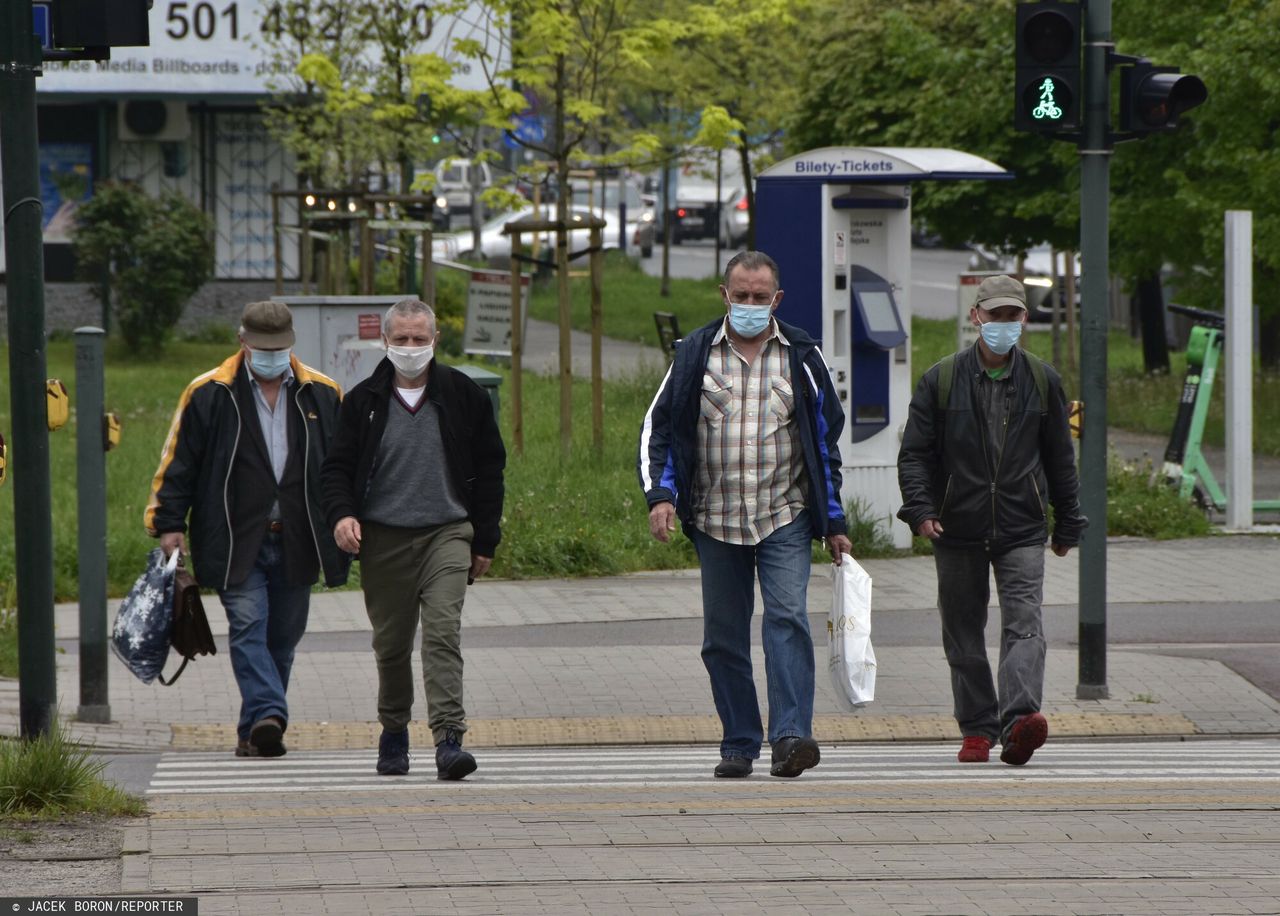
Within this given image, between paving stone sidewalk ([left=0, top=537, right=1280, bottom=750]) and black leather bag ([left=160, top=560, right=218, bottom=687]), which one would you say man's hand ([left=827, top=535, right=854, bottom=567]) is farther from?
black leather bag ([left=160, top=560, right=218, bottom=687])

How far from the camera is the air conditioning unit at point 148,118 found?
27094 mm

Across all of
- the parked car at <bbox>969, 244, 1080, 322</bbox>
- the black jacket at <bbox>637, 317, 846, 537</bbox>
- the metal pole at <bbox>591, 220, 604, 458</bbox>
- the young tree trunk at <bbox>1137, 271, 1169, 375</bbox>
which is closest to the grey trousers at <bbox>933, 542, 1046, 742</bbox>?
the black jacket at <bbox>637, 317, 846, 537</bbox>

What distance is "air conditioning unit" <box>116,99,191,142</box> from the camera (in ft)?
88.9

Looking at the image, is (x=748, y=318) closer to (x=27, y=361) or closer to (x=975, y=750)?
(x=975, y=750)

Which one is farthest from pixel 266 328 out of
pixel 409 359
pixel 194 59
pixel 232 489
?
pixel 194 59

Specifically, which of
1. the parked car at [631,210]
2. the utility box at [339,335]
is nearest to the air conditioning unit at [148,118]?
the utility box at [339,335]

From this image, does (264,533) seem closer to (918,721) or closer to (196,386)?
(196,386)

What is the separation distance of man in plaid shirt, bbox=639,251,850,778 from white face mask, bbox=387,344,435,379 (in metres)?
0.83

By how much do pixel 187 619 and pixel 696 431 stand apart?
216 cm

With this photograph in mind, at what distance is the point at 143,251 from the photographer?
22.6m

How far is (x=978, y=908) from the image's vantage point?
15.5ft

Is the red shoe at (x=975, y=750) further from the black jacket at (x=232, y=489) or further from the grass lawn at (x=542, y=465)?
the grass lawn at (x=542, y=465)

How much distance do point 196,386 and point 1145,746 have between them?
3.87 meters

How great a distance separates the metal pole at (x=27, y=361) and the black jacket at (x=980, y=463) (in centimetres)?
296
